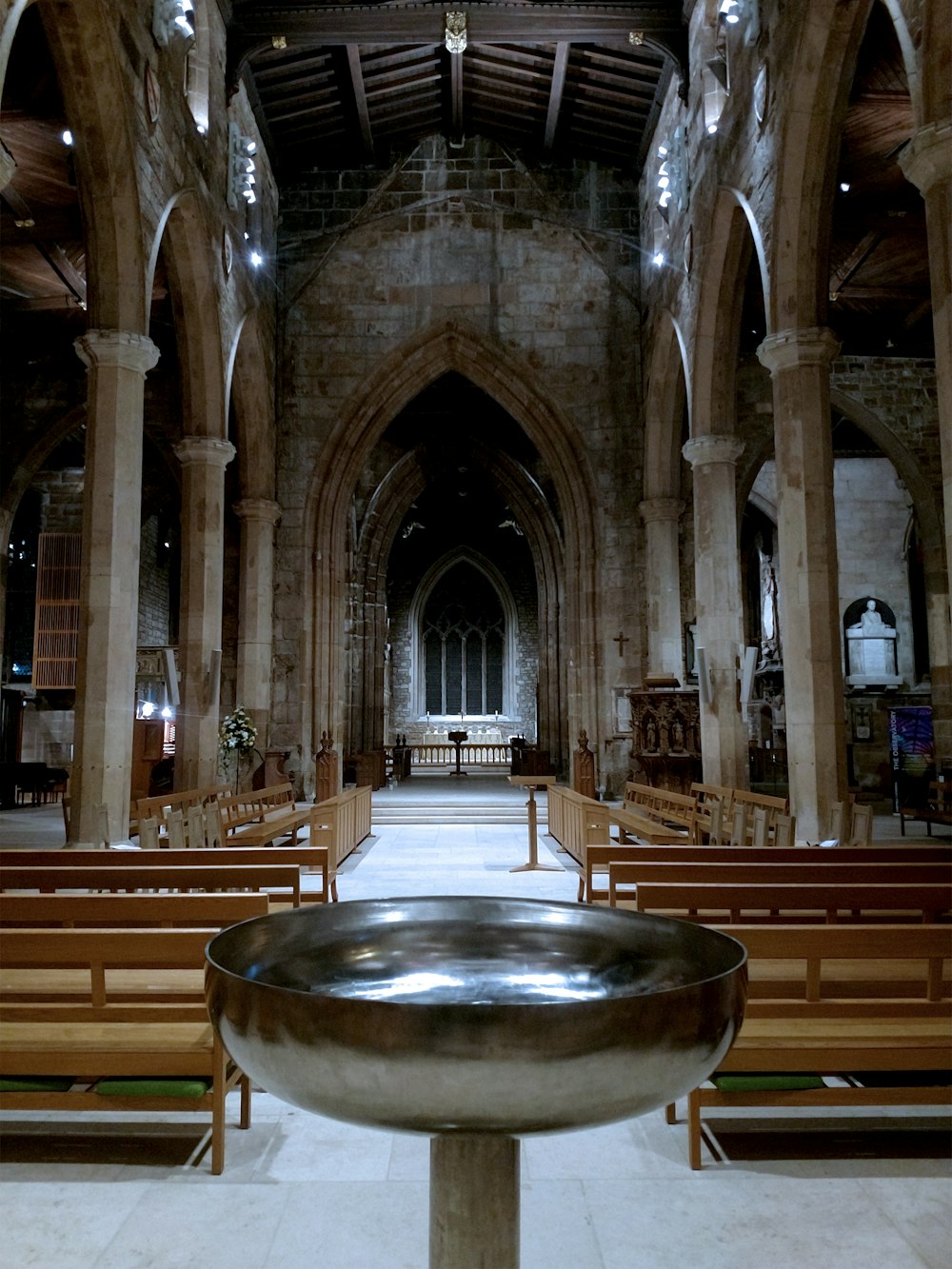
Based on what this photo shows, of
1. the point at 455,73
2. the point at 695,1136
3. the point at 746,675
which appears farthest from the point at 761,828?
the point at 455,73

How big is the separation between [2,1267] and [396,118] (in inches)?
623

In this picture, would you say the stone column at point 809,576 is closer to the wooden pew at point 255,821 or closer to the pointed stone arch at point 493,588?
the wooden pew at point 255,821

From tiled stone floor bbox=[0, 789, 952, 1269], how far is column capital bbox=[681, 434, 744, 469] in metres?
9.42

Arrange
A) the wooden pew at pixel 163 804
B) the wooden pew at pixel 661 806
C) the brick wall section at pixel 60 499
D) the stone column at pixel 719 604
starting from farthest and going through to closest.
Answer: the brick wall section at pixel 60 499 < the stone column at pixel 719 604 < the wooden pew at pixel 661 806 < the wooden pew at pixel 163 804

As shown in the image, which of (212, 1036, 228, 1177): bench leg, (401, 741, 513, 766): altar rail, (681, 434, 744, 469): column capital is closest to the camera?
(212, 1036, 228, 1177): bench leg

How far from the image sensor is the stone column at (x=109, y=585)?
7.85 metres

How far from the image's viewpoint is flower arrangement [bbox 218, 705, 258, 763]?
12805mm

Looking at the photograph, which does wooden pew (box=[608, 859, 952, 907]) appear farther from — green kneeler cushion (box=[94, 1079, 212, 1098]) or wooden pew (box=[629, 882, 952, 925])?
green kneeler cushion (box=[94, 1079, 212, 1098])

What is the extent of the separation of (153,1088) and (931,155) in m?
5.92

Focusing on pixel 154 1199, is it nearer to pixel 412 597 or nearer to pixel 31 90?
pixel 31 90

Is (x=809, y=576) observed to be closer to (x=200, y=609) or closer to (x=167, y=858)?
(x=167, y=858)

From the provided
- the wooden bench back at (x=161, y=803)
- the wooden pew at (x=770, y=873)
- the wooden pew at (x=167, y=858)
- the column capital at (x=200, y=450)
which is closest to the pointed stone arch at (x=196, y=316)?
the column capital at (x=200, y=450)

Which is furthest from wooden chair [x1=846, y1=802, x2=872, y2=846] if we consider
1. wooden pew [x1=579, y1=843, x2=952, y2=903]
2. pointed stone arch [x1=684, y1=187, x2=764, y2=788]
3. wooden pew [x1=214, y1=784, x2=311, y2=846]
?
pointed stone arch [x1=684, y1=187, x2=764, y2=788]

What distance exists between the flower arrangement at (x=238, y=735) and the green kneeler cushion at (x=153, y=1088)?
34.3 ft
